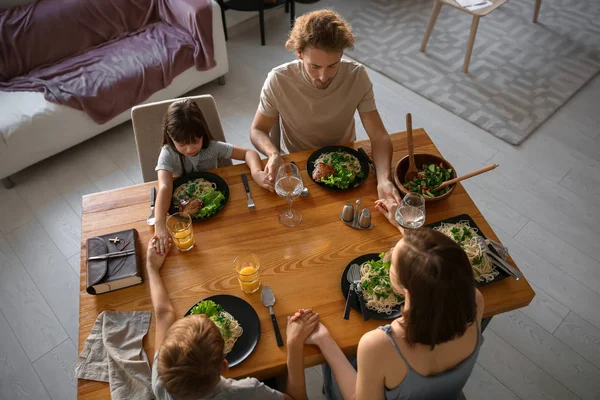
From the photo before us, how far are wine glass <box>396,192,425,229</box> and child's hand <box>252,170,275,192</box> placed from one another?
1.68 ft

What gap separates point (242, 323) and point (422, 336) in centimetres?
57

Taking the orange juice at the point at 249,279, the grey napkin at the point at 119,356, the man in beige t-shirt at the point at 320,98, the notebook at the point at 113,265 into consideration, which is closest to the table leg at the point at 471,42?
the man in beige t-shirt at the point at 320,98

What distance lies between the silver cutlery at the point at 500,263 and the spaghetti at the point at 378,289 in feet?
1.14

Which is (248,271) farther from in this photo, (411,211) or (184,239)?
(411,211)

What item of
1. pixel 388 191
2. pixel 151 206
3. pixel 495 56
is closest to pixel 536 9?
pixel 495 56

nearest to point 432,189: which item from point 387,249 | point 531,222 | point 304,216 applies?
point 387,249

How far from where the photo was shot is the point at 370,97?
2055 millimetres

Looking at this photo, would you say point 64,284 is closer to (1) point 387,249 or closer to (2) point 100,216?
(2) point 100,216

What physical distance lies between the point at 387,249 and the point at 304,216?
339mm

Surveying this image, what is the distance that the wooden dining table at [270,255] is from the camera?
4.73ft

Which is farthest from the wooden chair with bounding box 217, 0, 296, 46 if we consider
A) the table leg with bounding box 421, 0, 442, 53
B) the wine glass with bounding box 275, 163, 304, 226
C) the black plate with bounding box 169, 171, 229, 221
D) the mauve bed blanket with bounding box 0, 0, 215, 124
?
the wine glass with bounding box 275, 163, 304, 226

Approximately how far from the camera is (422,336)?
1.16 metres

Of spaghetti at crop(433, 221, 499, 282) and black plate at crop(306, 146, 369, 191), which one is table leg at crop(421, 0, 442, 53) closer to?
black plate at crop(306, 146, 369, 191)

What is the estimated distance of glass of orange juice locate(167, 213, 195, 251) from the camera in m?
1.60
